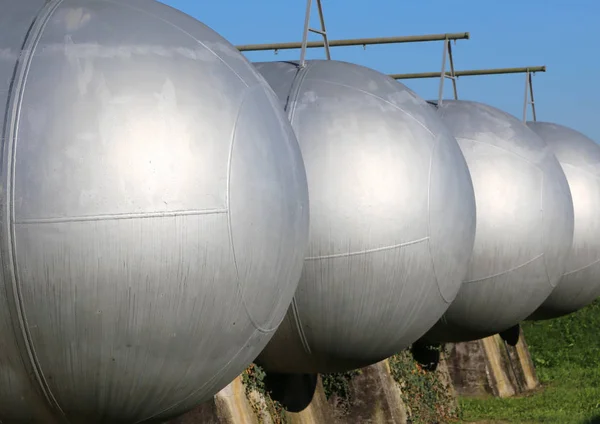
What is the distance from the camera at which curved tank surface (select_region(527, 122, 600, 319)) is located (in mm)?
14945

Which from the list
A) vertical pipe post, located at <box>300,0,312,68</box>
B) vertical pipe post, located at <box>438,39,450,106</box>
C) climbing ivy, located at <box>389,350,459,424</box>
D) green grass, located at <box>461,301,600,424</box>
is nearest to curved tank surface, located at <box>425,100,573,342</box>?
vertical pipe post, located at <box>438,39,450,106</box>

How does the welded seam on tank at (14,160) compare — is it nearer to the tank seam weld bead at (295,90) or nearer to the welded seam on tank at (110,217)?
the welded seam on tank at (110,217)

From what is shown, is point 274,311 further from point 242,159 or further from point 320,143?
point 320,143

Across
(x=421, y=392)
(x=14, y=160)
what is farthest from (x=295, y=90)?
(x=421, y=392)

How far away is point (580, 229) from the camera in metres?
14.9

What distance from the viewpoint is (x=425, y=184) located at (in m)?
8.57

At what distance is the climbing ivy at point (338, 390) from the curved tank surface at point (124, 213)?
7313 millimetres

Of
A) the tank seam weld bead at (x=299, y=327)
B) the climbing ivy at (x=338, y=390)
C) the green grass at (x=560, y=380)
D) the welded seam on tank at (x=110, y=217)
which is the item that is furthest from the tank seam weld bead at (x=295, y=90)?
the green grass at (x=560, y=380)

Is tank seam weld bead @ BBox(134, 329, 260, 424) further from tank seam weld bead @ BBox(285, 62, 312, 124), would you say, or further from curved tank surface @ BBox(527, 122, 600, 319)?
curved tank surface @ BBox(527, 122, 600, 319)

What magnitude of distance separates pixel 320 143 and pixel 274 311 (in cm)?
209

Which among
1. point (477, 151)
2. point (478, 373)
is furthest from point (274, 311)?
point (478, 373)

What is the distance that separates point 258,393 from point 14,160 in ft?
18.8

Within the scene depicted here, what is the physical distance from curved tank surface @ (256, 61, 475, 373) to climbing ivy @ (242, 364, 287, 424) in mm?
1663

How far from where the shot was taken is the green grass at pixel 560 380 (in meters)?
17.8
